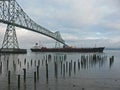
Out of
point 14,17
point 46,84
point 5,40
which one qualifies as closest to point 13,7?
point 14,17

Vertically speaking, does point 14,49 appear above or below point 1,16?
below

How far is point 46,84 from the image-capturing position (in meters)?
23.8

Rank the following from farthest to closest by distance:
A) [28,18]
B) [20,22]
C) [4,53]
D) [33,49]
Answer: [33,49], [28,18], [20,22], [4,53]

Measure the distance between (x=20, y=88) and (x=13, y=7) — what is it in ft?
188

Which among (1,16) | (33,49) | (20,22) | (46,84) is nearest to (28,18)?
(20,22)

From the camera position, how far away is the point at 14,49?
78.9 metres

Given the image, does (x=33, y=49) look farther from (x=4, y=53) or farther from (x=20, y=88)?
(x=20, y=88)

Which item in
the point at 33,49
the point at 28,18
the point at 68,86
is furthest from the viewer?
the point at 33,49

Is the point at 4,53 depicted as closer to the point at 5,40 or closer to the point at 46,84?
the point at 5,40

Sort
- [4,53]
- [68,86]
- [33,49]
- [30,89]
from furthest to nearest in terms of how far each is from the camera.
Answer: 1. [33,49]
2. [4,53]
3. [68,86]
4. [30,89]

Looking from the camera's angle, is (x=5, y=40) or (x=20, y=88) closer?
(x=20, y=88)

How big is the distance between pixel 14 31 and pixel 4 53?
5918 millimetres

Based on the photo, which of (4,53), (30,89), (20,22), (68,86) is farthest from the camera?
(20,22)

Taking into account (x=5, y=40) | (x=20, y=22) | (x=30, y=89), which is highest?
(x=20, y=22)
